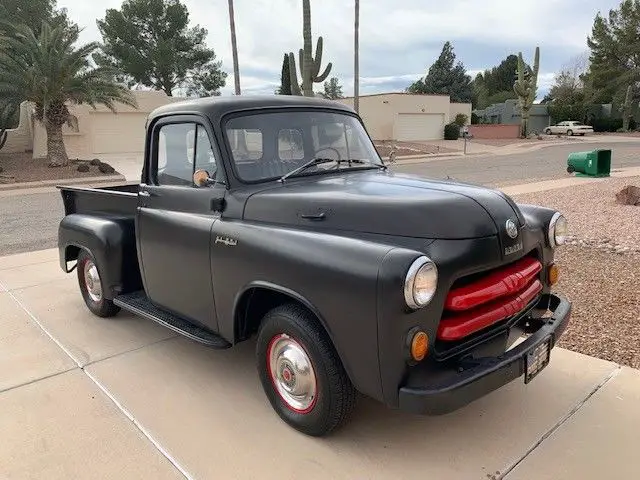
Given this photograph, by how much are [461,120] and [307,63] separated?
23.7 m

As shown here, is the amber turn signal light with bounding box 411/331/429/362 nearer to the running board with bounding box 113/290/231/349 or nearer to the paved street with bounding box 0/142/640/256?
the running board with bounding box 113/290/231/349

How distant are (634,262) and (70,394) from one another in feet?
18.6

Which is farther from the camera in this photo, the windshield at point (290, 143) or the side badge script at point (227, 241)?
the windshield at point (290, 143)

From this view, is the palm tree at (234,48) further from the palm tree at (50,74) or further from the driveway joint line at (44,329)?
the driveway joint line at (44,329)

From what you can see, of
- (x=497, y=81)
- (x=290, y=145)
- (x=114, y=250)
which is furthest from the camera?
(x=497, y=81)

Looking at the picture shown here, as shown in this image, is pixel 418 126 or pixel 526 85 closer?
pixel 418 126

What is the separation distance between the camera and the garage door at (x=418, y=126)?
125ft

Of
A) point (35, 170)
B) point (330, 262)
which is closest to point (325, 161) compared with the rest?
point (330, 262)

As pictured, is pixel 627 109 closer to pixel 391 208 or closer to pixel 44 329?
pixel 391 208

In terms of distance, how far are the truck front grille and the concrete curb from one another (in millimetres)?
17741

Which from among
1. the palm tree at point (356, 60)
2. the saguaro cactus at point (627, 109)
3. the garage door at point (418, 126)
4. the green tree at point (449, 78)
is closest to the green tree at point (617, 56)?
the saguaro cactus at point (627, 109)

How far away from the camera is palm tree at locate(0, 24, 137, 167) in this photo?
59.4 ft

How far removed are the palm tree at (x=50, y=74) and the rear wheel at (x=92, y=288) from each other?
15912mm

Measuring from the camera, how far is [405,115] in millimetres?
38250
